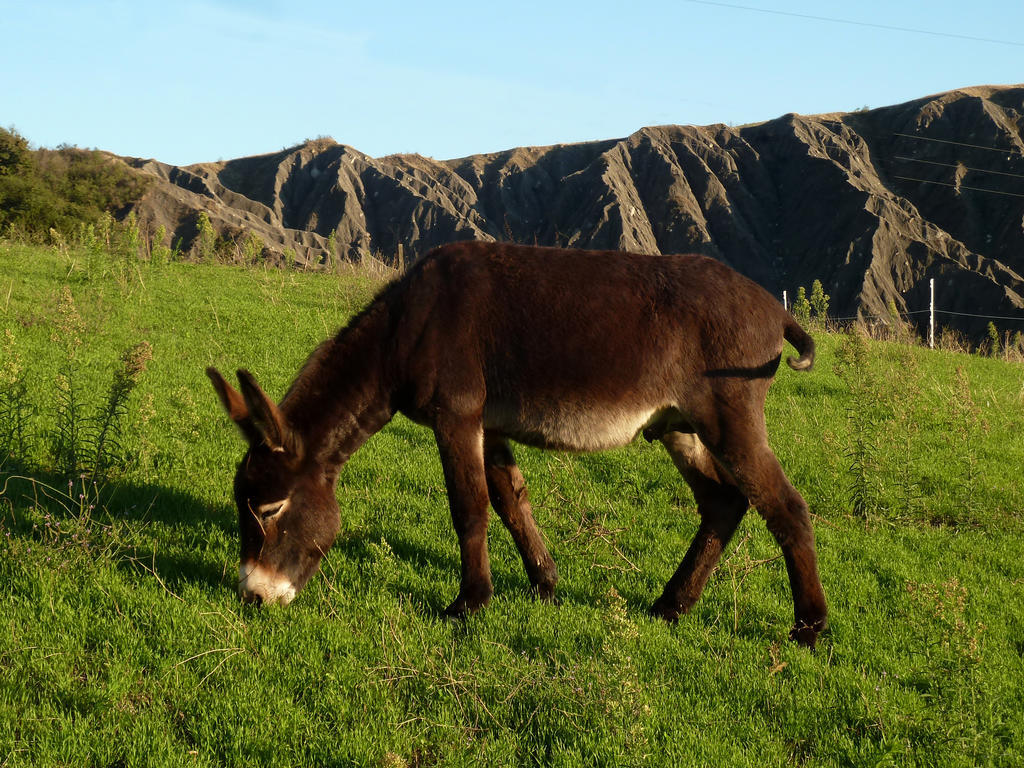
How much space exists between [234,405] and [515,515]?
209cm

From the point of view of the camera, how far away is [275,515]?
473 cm

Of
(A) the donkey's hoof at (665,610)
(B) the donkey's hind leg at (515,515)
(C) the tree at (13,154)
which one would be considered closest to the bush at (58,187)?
(C) the tree at (13,154)

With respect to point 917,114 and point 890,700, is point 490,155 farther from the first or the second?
point 890,700

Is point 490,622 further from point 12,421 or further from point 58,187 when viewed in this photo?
point 58,187

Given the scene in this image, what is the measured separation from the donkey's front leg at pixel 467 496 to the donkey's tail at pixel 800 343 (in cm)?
210

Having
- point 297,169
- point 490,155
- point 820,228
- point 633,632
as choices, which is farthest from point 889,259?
point 633,632

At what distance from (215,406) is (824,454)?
287 inches

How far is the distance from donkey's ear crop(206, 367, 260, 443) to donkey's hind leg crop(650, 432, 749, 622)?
2834 mm

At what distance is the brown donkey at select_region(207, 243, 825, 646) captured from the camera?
4.69 metres

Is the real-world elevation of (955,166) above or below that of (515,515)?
above

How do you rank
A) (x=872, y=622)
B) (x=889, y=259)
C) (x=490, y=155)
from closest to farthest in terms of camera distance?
1. (x=872, y=622)
2. (x=889, y=259)
3. (x=490, y=155)

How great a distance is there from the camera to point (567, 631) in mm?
4625

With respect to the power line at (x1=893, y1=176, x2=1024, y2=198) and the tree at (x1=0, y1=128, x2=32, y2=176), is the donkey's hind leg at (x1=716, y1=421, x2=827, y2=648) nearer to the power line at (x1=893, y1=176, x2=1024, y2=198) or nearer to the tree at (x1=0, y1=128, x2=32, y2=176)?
the tree at (x1=0, y1=128, x2=32, y2=176)

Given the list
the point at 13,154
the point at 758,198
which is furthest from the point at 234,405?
the point at 758,198
